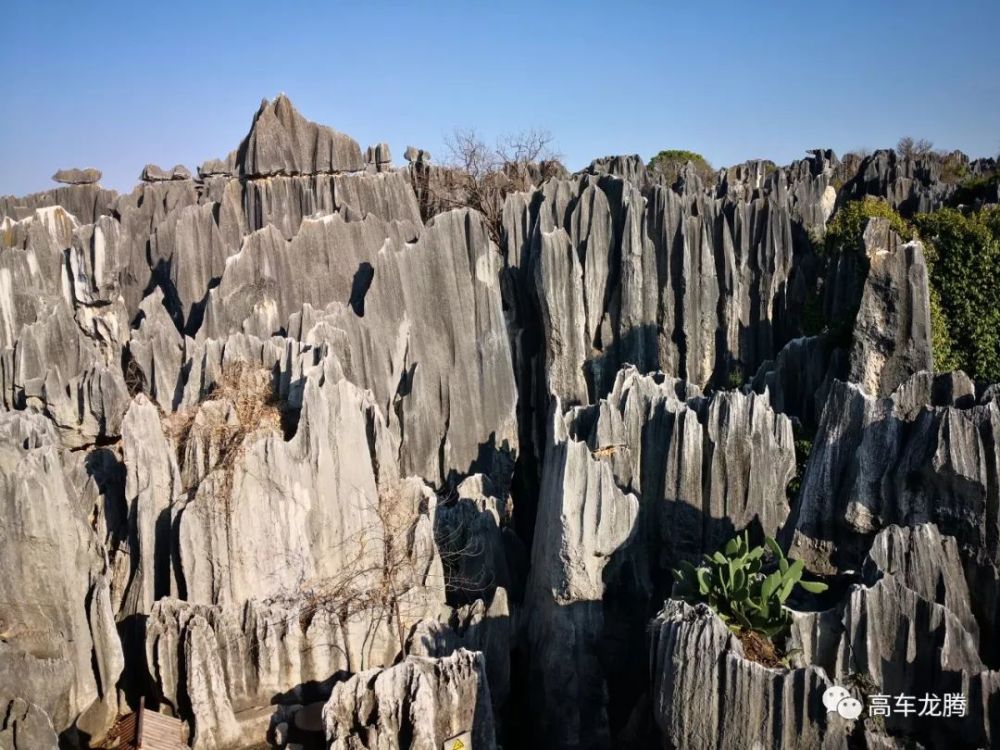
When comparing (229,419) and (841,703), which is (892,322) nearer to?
(841,703)

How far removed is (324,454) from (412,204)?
39.8 ft

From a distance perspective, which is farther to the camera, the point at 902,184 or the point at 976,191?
the point at 902,184

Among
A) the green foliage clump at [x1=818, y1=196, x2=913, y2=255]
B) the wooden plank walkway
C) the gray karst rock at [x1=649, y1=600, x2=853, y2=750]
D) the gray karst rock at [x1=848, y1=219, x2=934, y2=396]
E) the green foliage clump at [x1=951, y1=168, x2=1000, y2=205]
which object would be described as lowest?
the wooden plank walkway

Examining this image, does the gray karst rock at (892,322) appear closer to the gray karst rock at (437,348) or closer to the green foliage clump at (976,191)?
the gray karst rock at (437,348)

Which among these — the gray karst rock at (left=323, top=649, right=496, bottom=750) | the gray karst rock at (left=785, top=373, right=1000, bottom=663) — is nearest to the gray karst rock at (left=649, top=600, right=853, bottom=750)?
the gray karst rock at (left=323, top=649, right=496, bottom=750)

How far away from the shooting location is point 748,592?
28.8ft

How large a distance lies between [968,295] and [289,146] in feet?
50.2

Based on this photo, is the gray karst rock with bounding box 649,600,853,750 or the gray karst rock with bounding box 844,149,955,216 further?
the gray karst rock with bounding box 844,149,955,216

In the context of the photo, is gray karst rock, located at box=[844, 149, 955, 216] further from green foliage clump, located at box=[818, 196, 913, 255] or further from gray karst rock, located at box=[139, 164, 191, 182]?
gray karst rock, located at box=[139, 164, 191, 182]

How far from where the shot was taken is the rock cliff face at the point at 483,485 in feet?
30.0

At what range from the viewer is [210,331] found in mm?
16438

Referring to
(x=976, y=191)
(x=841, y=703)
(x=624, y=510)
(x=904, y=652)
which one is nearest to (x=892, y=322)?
(x=624, y=510)

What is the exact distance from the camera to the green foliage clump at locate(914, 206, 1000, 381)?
48.5ft

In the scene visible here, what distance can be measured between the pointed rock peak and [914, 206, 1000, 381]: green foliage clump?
13695 mm
